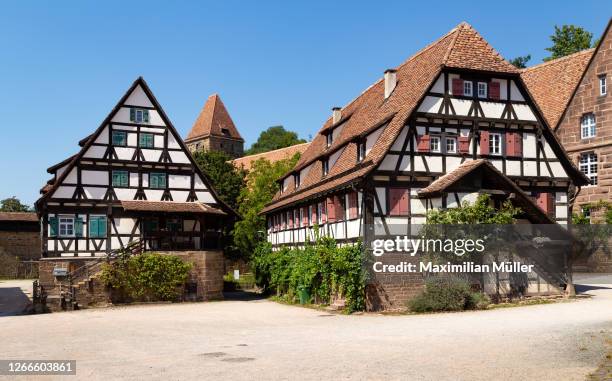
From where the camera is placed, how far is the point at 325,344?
15766mm

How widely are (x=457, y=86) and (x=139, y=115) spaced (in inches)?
662

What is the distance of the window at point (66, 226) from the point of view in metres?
33.1

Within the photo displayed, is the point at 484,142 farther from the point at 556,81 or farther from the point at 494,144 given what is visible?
the point at 556,81

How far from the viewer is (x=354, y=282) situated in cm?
2461

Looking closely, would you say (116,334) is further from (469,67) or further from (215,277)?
(469,67)

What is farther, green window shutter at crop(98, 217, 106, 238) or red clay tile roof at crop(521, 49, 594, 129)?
red clay tile roof at crop(521, 49, 594, 129)

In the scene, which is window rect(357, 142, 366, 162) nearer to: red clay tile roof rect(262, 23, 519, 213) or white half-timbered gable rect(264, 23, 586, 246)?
white half-timbered gable rect(264, 23, 586, 246)

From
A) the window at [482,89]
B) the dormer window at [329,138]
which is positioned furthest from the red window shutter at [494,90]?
the dormer window at [329,138]

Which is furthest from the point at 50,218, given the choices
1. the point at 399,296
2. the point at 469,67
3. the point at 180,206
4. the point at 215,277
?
the point at 469,67

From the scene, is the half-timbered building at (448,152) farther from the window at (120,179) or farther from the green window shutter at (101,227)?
the green window shutter at (101,227)

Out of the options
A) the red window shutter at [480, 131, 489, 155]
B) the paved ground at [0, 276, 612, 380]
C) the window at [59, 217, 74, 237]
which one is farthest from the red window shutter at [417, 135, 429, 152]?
the window at [59, 217, 74, 237]

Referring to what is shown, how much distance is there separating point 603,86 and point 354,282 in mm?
21071

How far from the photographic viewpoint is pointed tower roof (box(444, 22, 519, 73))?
88.1 feet

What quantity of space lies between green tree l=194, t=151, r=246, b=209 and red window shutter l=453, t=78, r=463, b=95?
2746 centimetres
